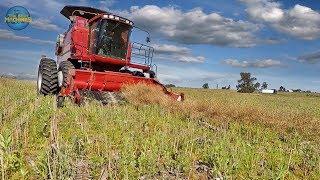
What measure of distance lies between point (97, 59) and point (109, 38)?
40.2 inches

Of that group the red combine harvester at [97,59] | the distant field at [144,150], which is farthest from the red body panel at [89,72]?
the distant field at [144,150]

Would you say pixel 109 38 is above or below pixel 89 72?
above

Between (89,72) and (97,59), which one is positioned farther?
(97,59)

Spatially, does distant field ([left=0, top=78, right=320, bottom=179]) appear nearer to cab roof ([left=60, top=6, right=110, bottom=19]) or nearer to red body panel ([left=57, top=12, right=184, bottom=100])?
red body panel ([left=57, top=12, right=184, bottom=100])

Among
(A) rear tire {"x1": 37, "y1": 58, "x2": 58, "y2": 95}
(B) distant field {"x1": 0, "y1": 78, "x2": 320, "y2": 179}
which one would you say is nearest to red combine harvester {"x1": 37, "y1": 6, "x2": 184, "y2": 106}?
(A) rear tire {"x1": 37, "y1": 58, "x2": 58, "y2": 95}

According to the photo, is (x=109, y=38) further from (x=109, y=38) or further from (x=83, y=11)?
(x=83, y=11)

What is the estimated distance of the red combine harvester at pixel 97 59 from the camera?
42.8ft

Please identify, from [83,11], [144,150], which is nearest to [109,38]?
[83,11]

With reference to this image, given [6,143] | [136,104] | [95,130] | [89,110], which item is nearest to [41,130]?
[95,130]

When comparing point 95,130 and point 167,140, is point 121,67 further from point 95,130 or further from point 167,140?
point 167,140

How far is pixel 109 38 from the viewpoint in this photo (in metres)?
15.0

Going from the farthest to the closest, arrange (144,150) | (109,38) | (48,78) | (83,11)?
(83,11) < (109,38) < (48,78) < (144,150)

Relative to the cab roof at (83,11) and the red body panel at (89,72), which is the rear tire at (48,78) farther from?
the cab roof at (83,11)

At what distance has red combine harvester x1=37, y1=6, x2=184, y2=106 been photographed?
13.0 metres
